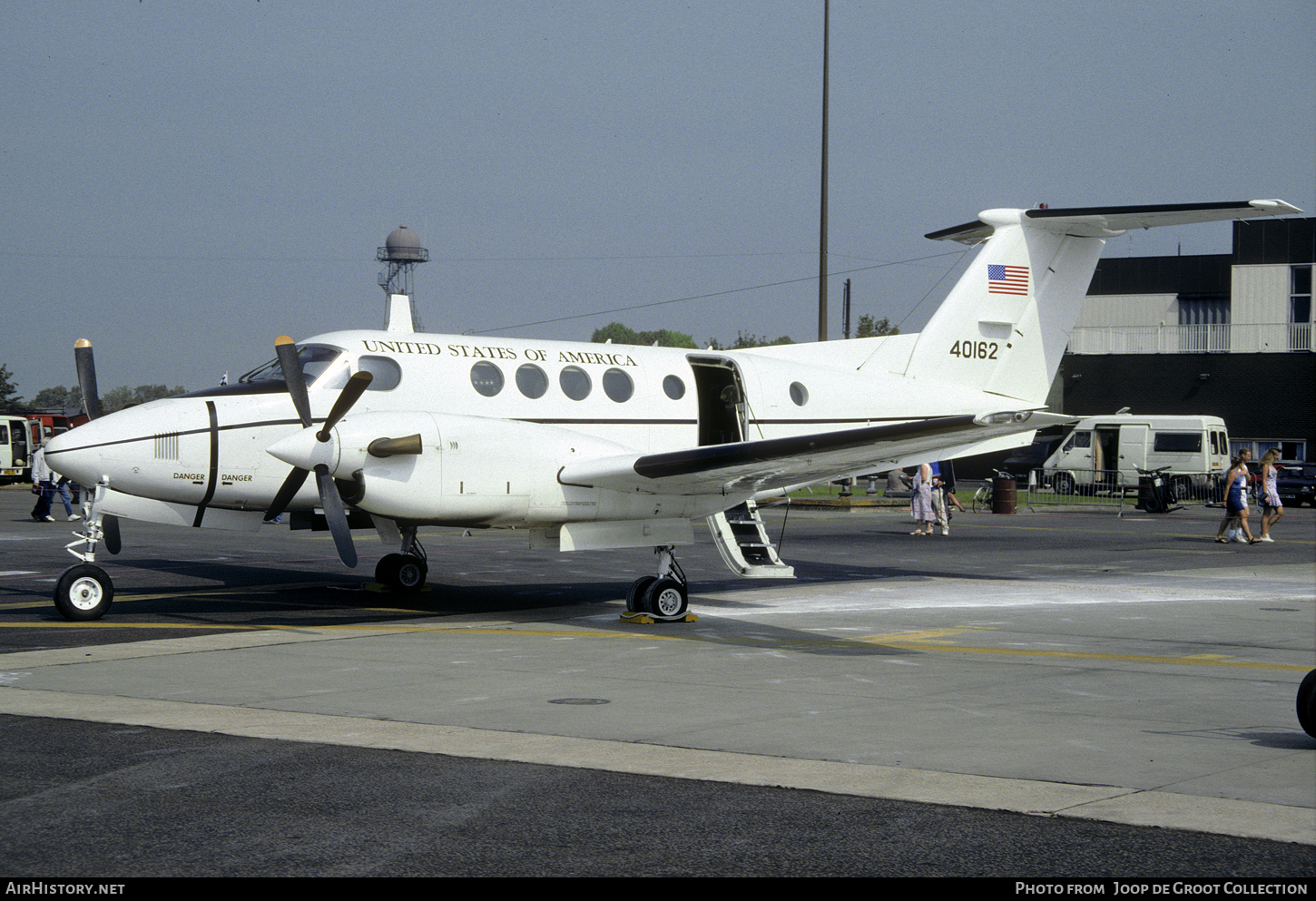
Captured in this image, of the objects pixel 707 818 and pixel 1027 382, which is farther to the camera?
pixel 1027 382

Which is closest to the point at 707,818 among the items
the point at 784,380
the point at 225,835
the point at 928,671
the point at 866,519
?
the point at 225,835

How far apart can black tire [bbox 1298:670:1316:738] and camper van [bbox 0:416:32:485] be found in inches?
2140

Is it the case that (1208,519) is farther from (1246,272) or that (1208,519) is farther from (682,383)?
(682,383)

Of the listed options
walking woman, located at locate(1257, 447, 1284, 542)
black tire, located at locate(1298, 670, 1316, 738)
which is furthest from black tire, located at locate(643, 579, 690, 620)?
walking woman, located at locate(1257, 447, 1284, 542)

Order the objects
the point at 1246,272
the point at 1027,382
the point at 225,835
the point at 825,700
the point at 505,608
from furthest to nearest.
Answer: the point at 1246,272 < the point at 1027,382 < the point at 505,608 < the point at 825,700 < the point at 225,835

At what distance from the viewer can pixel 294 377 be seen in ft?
45.0

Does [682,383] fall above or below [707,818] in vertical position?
above

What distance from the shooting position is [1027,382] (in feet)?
61.6

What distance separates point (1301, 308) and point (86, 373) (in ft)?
170

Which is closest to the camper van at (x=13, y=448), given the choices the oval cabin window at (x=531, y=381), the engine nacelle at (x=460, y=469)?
the oval cabin window at (x=531, y=381)

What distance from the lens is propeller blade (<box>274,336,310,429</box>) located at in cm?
1368

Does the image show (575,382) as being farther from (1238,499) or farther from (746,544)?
(1238,499)

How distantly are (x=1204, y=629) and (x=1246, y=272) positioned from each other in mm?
45966

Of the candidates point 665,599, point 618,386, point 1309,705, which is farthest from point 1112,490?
point 1309,705
